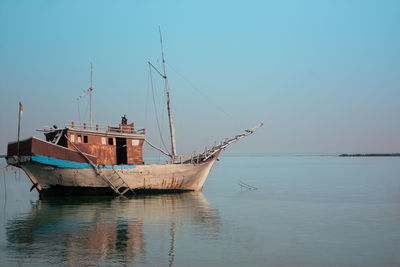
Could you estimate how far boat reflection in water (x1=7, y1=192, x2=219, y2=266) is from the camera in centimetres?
1459

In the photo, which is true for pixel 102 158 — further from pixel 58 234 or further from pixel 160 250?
pixel 160 250

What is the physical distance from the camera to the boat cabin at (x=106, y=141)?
31.1m

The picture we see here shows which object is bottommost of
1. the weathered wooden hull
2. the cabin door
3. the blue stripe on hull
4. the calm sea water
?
the calm sea water

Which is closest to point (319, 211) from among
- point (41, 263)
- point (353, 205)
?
point (353, 205)

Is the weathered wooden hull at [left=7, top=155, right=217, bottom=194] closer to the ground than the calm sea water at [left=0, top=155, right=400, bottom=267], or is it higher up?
higher up

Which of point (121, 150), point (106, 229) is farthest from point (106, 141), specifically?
point (106, 229)

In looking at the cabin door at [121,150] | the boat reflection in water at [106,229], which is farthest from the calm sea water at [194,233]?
the cabin door at [121,150]

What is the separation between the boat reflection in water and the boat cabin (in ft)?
11.7

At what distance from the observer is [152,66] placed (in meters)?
37.5

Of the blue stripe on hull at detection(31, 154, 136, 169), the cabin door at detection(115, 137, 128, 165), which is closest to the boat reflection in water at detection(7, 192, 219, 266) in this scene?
the blue stripe on hull at detection(31, 154, 136, 169)

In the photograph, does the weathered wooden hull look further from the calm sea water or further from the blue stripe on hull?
the calm sea water

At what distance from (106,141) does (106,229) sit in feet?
45.9

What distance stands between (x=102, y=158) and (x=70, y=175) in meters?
2.80

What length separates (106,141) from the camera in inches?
1292
